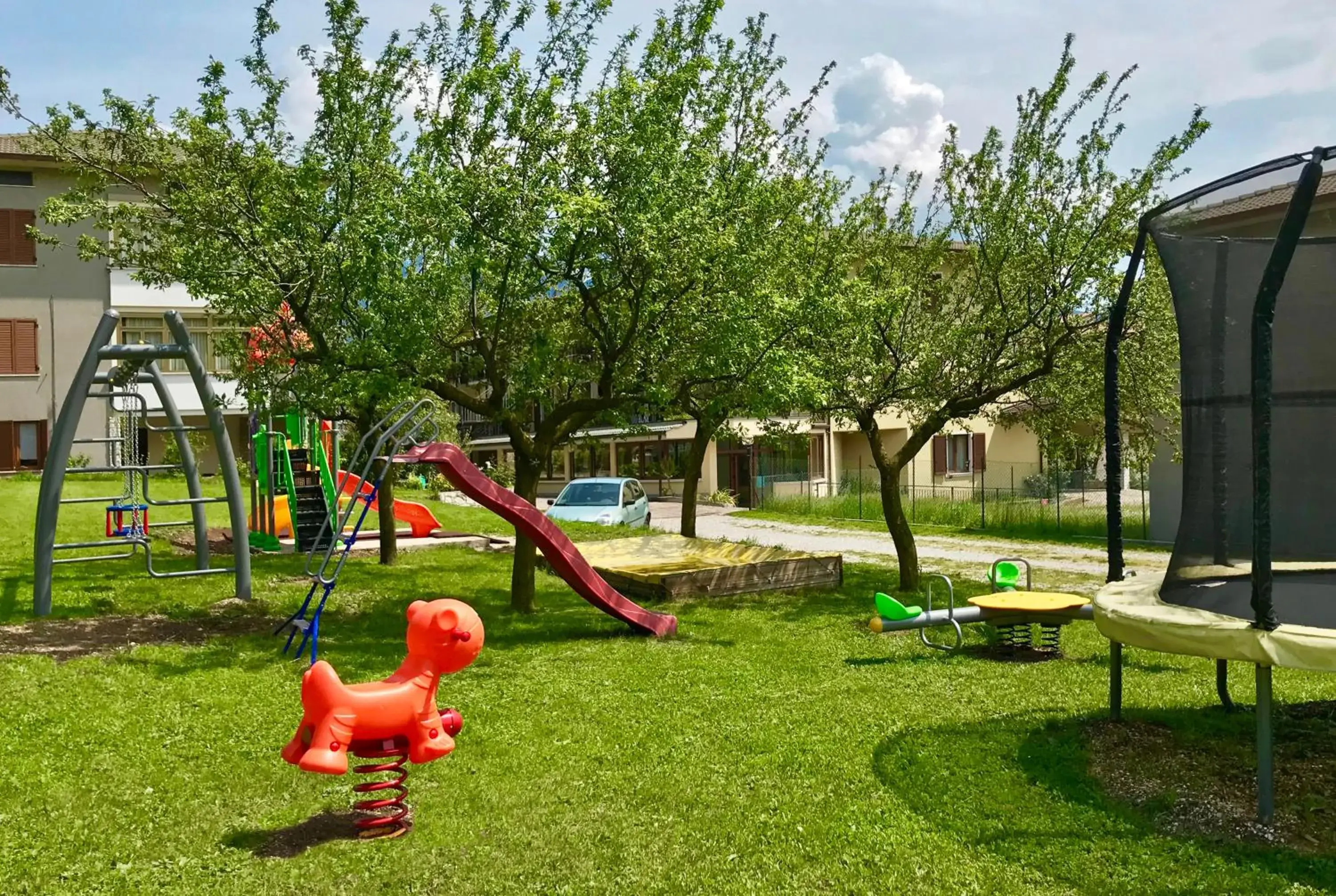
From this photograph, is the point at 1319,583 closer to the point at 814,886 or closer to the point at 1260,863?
the point at 1260,863

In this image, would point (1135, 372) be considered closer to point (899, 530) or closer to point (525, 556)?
point (899, 530)

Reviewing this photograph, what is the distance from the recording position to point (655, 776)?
19.9ft

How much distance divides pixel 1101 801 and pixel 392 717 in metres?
3.72

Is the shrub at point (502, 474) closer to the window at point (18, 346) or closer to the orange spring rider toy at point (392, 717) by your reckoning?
the window at point (18, 346)

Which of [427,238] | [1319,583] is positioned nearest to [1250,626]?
[1319,583]

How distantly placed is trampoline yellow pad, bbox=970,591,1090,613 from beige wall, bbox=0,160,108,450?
107ft

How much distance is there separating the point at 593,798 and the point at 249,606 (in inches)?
283

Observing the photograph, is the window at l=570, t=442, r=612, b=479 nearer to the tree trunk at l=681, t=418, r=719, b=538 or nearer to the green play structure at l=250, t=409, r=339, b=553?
the green play structure at l=250, t=409, r=339, b=553

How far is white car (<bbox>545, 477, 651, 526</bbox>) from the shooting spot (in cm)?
2366

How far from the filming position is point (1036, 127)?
1274cm

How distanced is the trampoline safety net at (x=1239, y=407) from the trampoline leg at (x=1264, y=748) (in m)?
1.10

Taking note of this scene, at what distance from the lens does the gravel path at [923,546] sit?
1850 cm

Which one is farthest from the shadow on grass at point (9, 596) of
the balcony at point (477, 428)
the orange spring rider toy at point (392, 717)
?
the balcony at point (477, 428)

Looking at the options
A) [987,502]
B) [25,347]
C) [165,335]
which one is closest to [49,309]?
[25,347]
